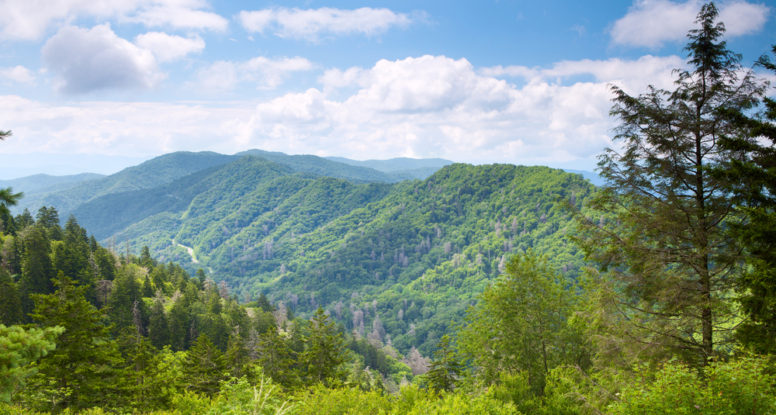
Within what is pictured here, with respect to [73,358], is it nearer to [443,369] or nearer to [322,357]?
[322,357]

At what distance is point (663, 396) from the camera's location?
6.66 meters

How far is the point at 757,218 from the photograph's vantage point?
26.7ft

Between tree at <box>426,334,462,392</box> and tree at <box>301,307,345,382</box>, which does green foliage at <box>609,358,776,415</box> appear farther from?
tree at <box>301,307,345,382</box>

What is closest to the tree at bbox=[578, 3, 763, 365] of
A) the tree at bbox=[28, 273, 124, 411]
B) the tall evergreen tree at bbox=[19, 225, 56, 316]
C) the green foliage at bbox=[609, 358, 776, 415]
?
the green foliage at bbox=[609, 358, 776, 415]

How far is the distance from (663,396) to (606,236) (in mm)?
5731

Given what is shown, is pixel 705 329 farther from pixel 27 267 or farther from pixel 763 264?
pixel 27 267

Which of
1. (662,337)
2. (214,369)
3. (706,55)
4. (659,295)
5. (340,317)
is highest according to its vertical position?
(706,55)

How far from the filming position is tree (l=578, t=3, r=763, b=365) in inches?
405

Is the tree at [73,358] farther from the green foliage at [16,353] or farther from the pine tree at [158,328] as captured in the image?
the pine tree at [158,328]

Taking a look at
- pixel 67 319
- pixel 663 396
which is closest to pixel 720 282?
pixel 663 396

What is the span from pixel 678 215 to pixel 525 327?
353 inches

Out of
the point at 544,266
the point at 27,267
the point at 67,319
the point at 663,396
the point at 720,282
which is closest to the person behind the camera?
the point at 663,396

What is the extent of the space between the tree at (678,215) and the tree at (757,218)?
45 cm

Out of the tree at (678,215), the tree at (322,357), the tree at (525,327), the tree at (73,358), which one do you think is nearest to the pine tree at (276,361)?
the tree at (322,357)
